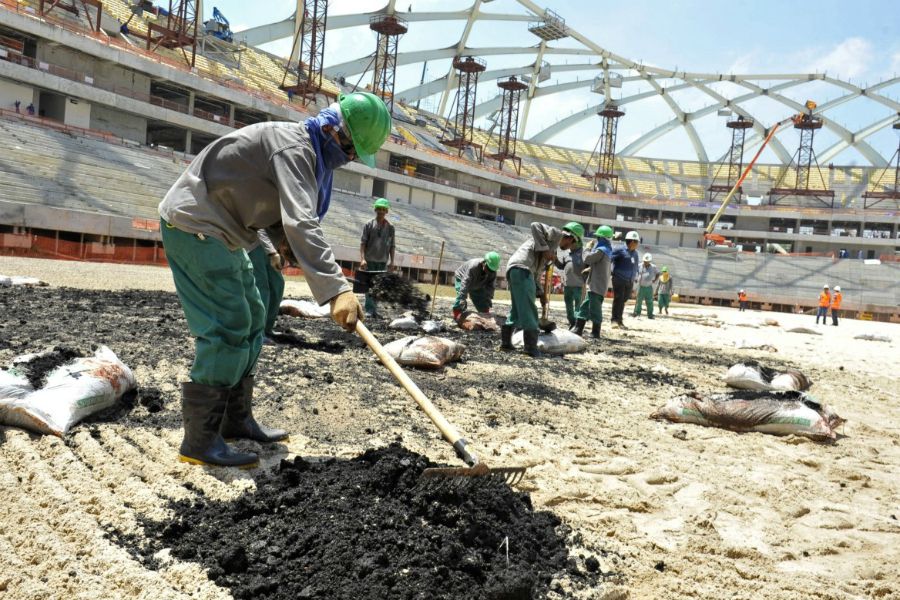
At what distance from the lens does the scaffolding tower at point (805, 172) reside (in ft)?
173

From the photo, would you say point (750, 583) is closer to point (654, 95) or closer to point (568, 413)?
point (568, 413)

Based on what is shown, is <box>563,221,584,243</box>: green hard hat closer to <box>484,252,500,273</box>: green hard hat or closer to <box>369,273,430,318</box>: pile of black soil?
<box>484,252,500,273</box>: green hard hat

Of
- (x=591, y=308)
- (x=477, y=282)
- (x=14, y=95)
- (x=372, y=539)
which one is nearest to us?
(x=372, y=539)

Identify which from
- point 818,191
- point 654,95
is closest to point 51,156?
point 654,95

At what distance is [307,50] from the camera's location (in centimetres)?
4022

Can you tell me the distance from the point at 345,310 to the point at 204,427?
942 mm

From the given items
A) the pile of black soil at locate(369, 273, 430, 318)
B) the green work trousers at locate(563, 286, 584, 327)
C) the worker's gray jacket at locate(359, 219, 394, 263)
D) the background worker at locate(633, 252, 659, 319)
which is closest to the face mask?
the worker's gray jacket at locate(359, 219, 394, 263)

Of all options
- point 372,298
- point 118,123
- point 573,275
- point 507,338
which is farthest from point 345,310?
point 118,123

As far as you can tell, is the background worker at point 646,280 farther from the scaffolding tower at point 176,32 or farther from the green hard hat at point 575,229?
the scaffolding tower at point 176,32

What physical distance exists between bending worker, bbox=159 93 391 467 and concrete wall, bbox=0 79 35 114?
27114mm

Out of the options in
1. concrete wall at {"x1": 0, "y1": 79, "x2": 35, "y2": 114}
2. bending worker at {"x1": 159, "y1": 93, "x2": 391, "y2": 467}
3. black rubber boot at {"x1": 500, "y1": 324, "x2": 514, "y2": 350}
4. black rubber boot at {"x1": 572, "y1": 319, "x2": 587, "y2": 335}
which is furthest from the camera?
concrete wall at {"x1": 0, "y1": 79, "x2": 35, "y2": 114}

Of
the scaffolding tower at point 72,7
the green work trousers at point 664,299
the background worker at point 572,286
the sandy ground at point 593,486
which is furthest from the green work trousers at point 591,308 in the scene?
the scaffolding tower at point 72,7

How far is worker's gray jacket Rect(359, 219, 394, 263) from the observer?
909 cm

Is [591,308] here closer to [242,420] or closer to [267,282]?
[267,282]
